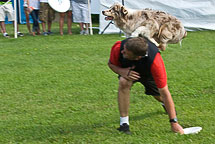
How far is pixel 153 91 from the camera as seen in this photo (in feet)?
15.3

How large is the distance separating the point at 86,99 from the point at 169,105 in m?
1.94

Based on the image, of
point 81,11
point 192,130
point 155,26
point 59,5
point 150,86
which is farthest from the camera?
point 81,11

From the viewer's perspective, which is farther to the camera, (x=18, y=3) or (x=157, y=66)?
(x=18, y=3)

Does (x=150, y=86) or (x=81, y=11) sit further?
(x=81, y=11)

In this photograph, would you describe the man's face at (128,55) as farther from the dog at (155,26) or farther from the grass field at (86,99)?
the dog at (155,26)

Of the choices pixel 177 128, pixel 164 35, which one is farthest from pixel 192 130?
pixel 164 35

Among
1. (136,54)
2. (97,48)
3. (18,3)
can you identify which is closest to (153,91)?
(136,54)

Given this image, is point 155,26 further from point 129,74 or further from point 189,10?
point 189,10

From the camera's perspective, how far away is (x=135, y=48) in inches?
149

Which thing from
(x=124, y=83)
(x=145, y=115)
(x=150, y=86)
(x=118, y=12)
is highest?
(x=118, y=12)

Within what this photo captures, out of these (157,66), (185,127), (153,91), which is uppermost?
(157,66)

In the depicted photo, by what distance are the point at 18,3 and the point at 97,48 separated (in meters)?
8.38

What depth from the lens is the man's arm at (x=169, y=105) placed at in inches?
159

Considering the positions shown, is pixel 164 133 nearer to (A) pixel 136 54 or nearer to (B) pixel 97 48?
(A) pixel 136 54
